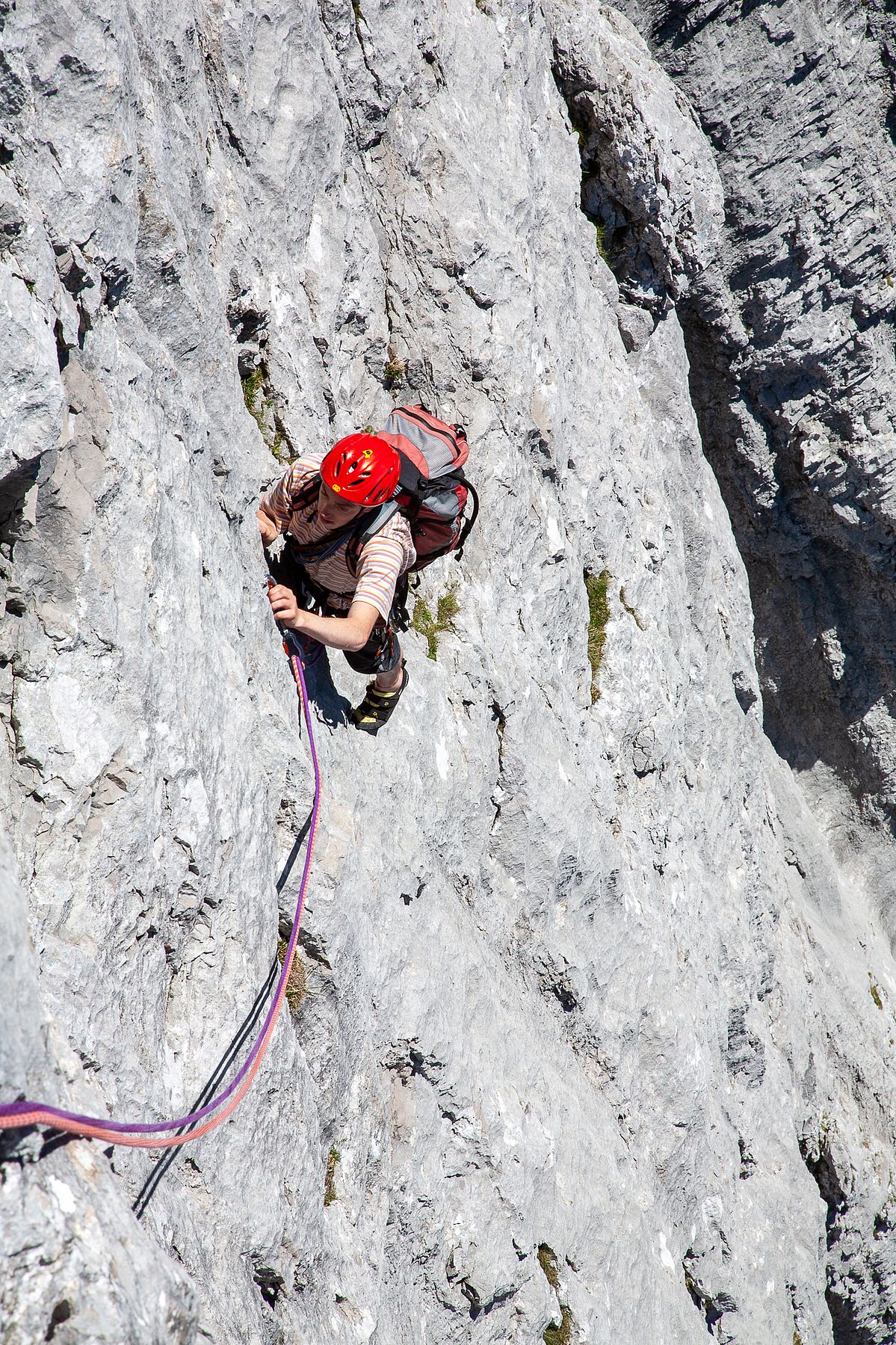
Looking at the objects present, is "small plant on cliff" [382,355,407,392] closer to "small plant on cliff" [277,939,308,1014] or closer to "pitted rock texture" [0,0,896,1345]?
"pitted rock texture" [0,0,896,1345]

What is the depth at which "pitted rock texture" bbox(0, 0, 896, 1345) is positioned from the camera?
15.9 ft

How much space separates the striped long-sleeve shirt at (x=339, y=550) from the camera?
640 centimetres

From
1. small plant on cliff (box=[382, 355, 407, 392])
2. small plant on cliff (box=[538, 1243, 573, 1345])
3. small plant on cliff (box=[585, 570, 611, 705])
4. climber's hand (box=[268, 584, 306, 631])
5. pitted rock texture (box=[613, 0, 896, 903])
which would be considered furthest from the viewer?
pitted rock texture (box=[613, 0, 896, 903])

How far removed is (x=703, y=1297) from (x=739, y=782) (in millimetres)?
7803

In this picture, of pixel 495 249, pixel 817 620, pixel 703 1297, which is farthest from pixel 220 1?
pixel 817 620

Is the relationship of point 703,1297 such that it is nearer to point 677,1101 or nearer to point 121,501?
point 677,1101

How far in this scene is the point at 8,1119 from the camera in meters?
3.46

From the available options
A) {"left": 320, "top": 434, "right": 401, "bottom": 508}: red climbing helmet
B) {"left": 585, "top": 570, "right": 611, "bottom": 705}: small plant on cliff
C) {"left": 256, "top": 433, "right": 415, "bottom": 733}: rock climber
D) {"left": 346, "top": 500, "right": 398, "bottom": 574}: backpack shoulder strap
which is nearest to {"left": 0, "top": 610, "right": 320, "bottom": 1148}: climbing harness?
{"left": 256, "top": 433, "right": 415, "bottom": 733}: rock climber

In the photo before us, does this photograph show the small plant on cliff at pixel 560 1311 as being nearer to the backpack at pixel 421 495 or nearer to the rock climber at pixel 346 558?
the rock climber at pixel 346 558

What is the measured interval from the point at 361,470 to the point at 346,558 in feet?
2.97

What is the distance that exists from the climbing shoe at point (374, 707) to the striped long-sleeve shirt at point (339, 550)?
3.19 feet

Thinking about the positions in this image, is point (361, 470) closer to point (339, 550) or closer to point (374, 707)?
point (339, 550)

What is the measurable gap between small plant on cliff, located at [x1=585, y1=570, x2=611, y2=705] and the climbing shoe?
4.95 meters

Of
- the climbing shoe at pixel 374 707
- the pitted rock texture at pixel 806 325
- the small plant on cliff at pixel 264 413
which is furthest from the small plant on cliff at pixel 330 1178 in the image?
the pitted rock texture at pixel 806 325
